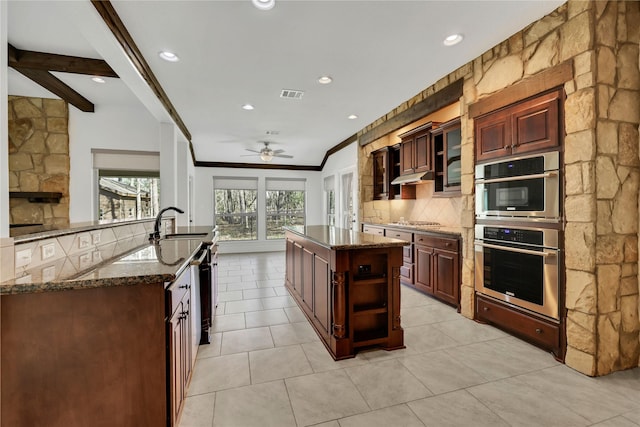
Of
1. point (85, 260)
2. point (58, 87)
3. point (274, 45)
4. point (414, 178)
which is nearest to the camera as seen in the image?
point (85, 260)

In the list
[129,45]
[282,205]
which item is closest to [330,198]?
[282,205]

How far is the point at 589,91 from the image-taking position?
2115 mm

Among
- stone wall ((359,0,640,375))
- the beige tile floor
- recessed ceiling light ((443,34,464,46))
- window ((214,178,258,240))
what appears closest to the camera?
the beige tile floor

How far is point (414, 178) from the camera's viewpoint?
179 inches

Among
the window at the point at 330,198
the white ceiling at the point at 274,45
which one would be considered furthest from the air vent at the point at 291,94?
the window at the point at 330,198

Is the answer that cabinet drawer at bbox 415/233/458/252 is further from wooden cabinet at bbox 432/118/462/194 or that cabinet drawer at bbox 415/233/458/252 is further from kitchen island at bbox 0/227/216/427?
kitchen island at bbox 0/227/216/427

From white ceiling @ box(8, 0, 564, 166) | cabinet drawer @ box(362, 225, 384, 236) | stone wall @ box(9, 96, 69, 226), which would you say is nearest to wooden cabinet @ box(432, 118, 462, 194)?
white ceiling @ box(8, 0, 564, 166)

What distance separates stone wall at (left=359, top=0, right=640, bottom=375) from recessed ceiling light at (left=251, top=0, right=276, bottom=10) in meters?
2.26

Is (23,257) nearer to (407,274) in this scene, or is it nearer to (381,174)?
(407,274)

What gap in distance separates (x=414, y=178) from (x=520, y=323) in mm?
2472

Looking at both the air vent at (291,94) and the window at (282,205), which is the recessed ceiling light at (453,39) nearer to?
the air vent at (291,94)

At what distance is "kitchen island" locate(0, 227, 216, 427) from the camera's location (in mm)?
1277

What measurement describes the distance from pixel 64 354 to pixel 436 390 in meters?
2.16

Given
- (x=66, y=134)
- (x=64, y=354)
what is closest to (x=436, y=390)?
(x=64, y=354)
